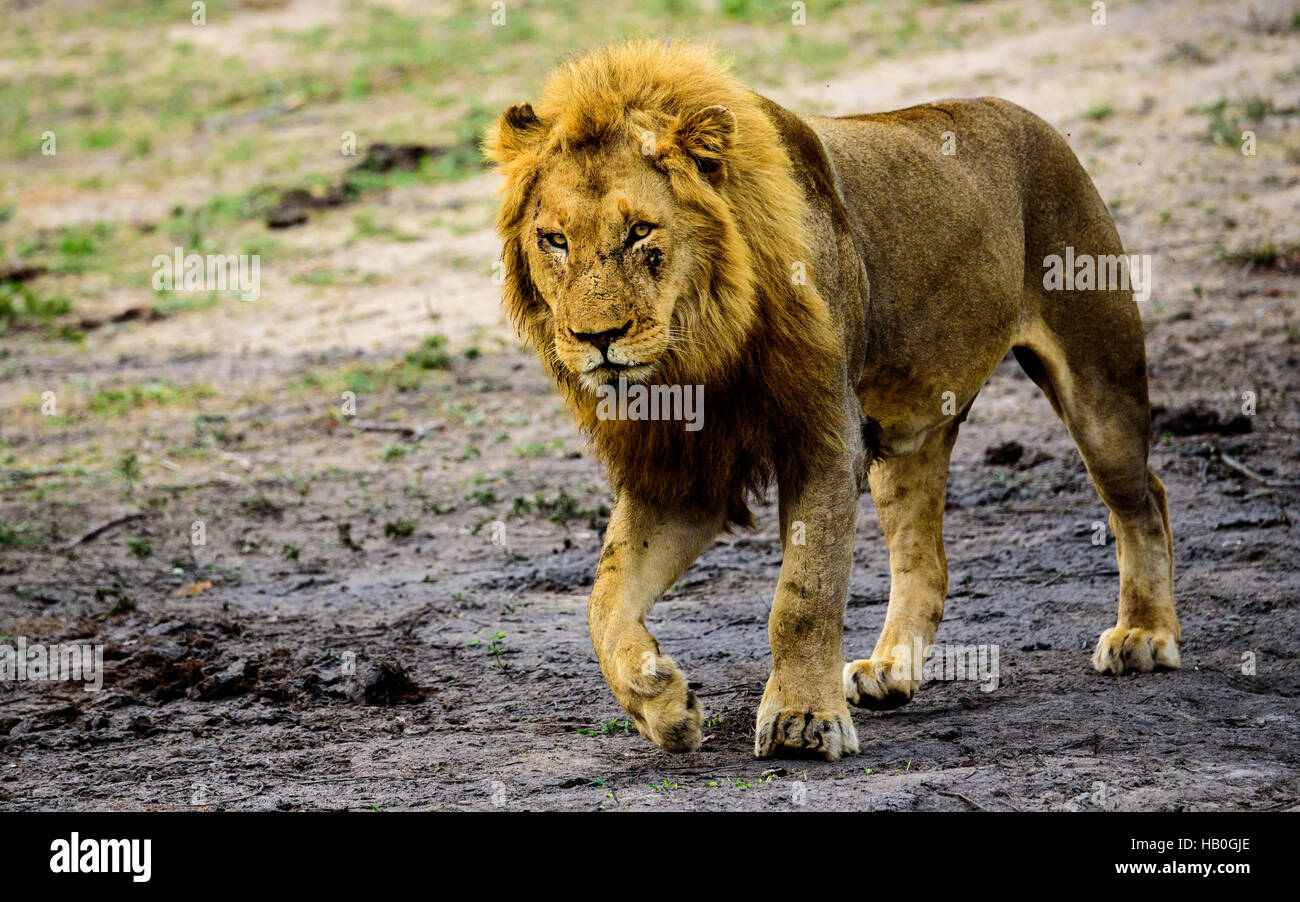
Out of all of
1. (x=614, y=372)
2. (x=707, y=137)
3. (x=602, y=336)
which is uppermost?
(x=707, y=137)

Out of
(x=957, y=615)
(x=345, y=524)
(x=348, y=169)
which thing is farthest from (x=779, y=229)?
(x=348, y=169)

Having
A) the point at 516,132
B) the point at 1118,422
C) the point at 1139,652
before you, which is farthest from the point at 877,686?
the point at 516,132

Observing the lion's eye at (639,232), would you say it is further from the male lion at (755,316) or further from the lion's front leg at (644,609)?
the lion's front leg at (644,609)

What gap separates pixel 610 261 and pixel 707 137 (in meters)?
0.49

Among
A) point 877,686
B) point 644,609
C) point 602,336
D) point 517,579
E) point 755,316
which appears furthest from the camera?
point 517,579

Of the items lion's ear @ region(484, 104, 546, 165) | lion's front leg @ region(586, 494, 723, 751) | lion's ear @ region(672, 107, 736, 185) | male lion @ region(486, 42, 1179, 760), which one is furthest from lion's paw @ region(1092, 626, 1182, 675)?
lion's ear @ region(484, 104, 546, 165)

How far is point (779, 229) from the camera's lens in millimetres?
4773

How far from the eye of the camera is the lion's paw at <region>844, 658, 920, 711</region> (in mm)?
5605

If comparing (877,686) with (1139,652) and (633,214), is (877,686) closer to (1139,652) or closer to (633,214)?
(1139,652)

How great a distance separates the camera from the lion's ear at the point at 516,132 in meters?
4.80

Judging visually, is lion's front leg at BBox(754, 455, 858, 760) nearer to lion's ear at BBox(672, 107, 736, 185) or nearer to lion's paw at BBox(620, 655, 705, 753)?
lion's paw at BBox(620, 655, 705, 753)

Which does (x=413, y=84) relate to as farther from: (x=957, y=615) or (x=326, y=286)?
(x=957, y=615)

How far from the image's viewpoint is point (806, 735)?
4789 millimetres
